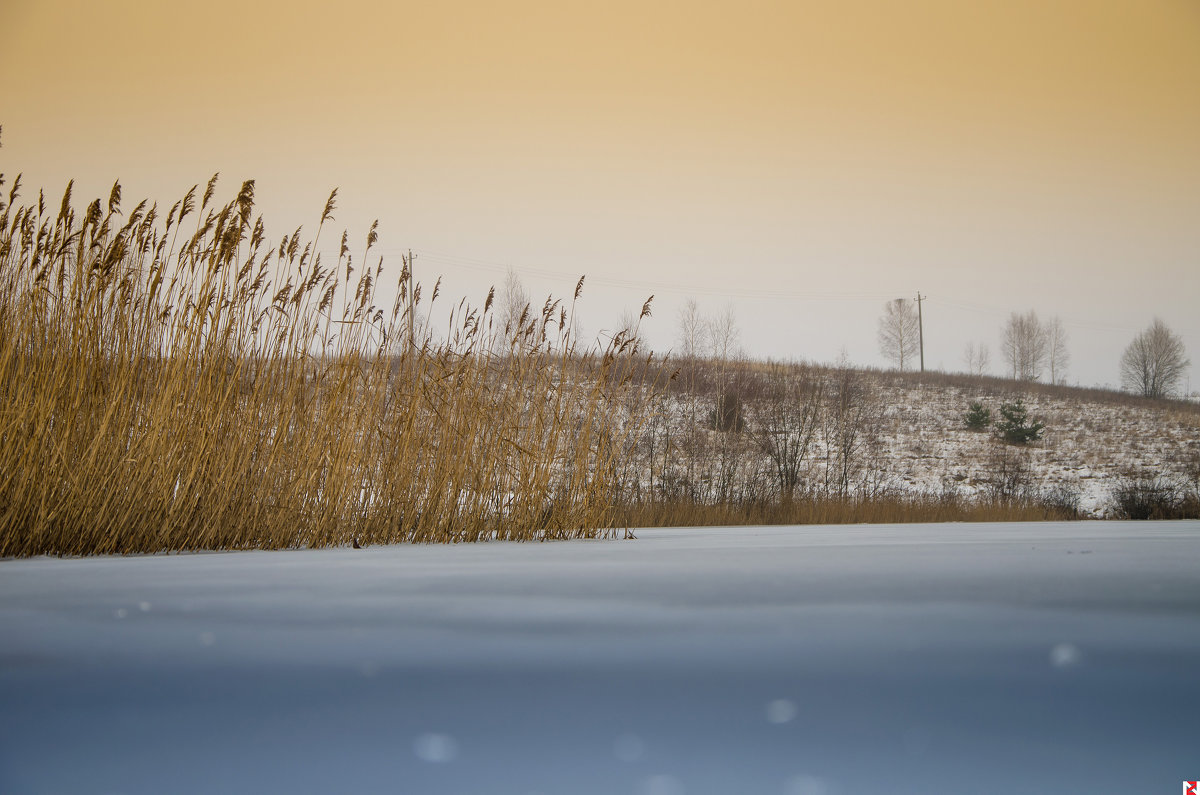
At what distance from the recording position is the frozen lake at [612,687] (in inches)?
34.5

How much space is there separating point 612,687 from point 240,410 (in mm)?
2310

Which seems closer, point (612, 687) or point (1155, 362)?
point (612, 687)

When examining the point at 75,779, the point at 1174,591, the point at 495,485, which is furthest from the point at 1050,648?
the point at 495,485

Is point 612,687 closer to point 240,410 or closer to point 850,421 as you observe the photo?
point 240,410

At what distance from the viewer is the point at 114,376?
280 centimetres

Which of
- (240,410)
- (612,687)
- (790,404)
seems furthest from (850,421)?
(612,687)

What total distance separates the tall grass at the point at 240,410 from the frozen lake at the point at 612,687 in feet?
3.32

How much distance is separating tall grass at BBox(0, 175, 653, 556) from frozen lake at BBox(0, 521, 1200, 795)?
39.8 inches

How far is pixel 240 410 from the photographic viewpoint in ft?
9.75

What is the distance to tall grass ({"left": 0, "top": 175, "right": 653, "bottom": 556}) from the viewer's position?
8.84ft

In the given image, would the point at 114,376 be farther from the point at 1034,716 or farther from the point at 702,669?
the point at 1034,716

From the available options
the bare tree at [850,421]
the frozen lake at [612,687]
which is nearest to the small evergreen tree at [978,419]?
the bare tree at [850,421]

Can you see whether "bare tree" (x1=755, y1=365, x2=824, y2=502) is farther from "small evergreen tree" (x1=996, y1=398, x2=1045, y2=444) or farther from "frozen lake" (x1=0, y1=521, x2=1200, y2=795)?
"frozen lake" (x1=0, y1=521, x2=1200, y2=795)

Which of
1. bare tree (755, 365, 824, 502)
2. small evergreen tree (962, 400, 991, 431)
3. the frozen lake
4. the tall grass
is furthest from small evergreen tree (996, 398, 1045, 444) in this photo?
the frozen lake
